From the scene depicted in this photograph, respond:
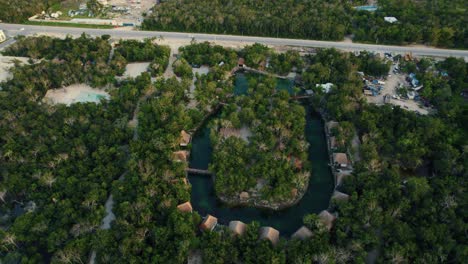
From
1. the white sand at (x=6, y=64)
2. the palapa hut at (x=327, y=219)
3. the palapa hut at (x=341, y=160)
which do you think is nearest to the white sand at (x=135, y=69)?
the white sand at (x=6, y=64)

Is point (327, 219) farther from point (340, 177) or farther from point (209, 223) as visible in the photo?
point (209, 223)

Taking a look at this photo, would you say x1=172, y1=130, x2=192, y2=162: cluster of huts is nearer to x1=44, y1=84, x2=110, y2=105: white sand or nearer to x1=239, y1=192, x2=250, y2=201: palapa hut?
x1=239, y1=192, x2=250, y2=201: palapa hut

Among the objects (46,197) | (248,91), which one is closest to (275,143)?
(248,91)

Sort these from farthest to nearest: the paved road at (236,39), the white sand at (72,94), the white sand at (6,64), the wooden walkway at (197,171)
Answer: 1. the paved road at (236,39)
2. the white sand at (6,64)
3. the white sand at (72,94)
4. the wooden walkway at (197,171)

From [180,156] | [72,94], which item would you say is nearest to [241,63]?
[180,156]

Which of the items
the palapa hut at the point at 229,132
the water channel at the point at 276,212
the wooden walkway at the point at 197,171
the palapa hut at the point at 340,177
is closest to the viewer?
the water channel at the point at 276,212

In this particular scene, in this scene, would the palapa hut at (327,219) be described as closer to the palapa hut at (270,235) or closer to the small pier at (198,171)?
the palapa hut at (270,235)
